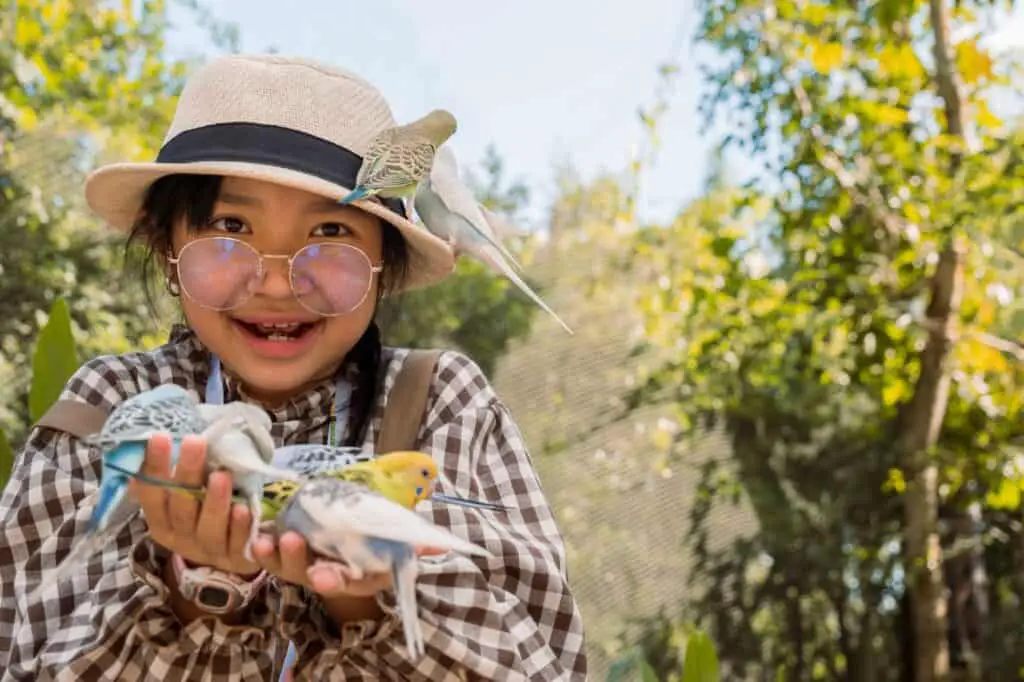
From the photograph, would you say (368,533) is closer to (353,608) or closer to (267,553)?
(267,553)

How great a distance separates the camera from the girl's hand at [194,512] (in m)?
0.64

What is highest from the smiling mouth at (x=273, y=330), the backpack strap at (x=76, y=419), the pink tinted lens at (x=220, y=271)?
the pink tinted lens at (x=220, y=271)

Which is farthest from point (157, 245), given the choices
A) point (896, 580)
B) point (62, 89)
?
point (896, 580)

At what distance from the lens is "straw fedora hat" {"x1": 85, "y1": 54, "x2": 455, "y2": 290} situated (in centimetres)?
92

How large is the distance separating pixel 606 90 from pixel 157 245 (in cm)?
256

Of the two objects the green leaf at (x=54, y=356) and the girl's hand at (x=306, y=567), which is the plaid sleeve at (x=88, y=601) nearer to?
the girl's hand at (x=306, y=567)

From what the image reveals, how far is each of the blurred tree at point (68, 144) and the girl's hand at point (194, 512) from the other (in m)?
2.28

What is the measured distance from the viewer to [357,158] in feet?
3.16

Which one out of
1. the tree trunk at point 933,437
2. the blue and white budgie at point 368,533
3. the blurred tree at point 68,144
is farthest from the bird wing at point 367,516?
the tree trunk at point 933,437

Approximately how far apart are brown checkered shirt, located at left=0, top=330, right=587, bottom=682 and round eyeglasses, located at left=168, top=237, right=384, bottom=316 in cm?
14

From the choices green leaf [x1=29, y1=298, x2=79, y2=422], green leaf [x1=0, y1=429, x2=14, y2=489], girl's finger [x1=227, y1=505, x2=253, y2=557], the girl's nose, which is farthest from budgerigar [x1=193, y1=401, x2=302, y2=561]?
green leaf [x1=0, y1=429, x2=14, y2=489]

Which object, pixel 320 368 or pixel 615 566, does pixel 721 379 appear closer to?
pixel 615 566

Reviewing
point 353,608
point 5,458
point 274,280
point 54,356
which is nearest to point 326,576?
point 353,608

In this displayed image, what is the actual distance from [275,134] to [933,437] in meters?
Answer: 2.57
